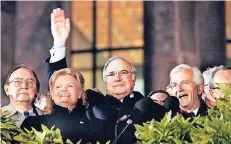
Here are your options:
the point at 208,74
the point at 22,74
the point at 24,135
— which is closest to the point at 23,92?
the point at 22,74

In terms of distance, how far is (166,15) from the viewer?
6758 millimetres

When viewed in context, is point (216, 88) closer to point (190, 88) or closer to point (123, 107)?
point (190, 88)

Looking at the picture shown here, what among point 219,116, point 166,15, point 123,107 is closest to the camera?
point 219,116

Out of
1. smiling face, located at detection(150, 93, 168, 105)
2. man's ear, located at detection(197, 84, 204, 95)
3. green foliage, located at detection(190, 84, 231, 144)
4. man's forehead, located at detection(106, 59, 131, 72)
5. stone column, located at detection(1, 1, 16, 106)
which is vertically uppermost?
stone column, located at detection(1, 1, 16, 106)

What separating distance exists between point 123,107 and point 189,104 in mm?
580

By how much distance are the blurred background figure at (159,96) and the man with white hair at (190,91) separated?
91 millimetres

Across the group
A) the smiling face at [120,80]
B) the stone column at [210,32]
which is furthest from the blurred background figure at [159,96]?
the stone column at [210,32]

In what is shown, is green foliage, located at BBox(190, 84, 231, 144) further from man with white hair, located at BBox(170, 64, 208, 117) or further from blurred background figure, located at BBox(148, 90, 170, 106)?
blurred background figure, located at BBox(148, 90, 170, 106)

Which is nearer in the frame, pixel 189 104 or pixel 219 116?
pixel 219 116

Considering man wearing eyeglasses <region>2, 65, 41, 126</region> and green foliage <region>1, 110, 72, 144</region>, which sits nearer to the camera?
green foliage <region>1, 110, 72, 144</region>

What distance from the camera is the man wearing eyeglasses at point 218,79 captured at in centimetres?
614

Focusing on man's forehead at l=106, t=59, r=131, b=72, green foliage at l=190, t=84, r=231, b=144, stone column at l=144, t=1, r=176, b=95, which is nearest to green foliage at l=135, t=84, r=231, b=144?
green foliage at l=190, t=84, r=231, b=144

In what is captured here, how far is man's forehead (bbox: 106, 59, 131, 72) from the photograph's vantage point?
6.23m

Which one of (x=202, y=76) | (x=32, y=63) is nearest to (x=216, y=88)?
(x=202, y=76)
